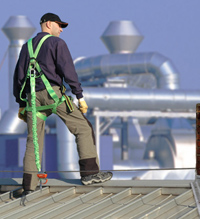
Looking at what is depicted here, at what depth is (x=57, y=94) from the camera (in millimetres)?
6789

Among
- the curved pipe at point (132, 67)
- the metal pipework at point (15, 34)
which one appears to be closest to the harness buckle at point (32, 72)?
the curved pipe at point (132, 67)

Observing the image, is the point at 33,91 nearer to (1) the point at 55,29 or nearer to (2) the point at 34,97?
(2) the point at 34,97

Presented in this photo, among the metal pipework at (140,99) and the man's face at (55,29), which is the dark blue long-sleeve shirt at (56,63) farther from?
the metal pipework at (140,99)

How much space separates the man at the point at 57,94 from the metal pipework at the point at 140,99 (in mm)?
29963

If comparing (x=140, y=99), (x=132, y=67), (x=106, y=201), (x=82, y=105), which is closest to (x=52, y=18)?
(x=82, y=105)

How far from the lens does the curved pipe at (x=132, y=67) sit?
4616 centimetres

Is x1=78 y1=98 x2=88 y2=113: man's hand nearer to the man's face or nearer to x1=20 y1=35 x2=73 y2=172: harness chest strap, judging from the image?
x1=20 y1=35 x2=73 y2=172: harness chest strap

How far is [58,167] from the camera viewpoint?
38781 mm

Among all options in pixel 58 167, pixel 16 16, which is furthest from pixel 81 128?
pixel 16 16

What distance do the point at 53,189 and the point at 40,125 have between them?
593 millimetres

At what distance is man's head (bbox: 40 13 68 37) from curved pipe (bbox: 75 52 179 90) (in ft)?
128

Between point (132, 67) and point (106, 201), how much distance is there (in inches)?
1578

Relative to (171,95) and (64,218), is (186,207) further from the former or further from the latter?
(171,95)

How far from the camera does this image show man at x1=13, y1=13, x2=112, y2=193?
22.1 ft
